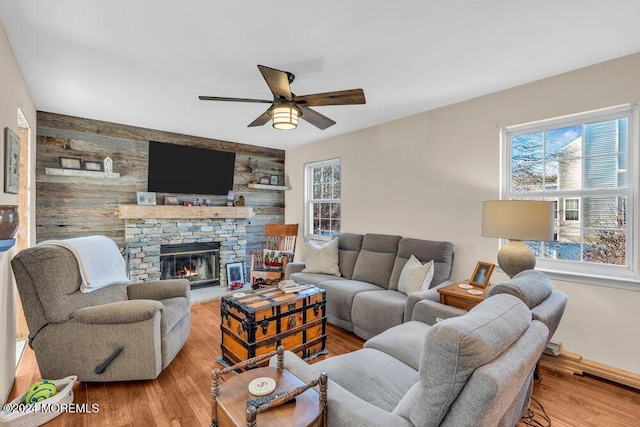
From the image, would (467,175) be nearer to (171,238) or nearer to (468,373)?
(468,373)

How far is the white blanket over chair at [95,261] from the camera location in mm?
2389

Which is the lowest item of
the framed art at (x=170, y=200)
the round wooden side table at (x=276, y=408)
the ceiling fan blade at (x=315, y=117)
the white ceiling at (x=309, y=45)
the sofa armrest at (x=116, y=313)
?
the round wooden side table at (x=276, y=408)

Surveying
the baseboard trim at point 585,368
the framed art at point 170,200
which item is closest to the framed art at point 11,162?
the framed art at point 170,200

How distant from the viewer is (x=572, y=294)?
103 inches

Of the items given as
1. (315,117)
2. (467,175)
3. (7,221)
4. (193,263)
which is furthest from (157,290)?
(467,175)

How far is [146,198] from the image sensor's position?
4363 millimetres

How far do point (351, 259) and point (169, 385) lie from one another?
2430mm

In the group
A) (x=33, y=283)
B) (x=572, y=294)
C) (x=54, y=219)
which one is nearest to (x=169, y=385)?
(x=33, y=283)

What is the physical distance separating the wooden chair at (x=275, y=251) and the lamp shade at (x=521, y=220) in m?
3.03

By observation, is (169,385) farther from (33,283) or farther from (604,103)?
(604,103)

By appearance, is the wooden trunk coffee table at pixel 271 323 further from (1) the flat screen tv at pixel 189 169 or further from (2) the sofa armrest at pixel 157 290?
(1) the flat screen tv at pixel 189 169

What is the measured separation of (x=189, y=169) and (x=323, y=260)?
2521 millimetres

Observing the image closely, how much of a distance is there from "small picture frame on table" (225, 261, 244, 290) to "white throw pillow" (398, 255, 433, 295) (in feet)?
9.07

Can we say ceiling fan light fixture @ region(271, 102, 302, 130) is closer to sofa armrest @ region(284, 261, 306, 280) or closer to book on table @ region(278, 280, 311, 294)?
book on table @ region(278, 280, 311, 294)
